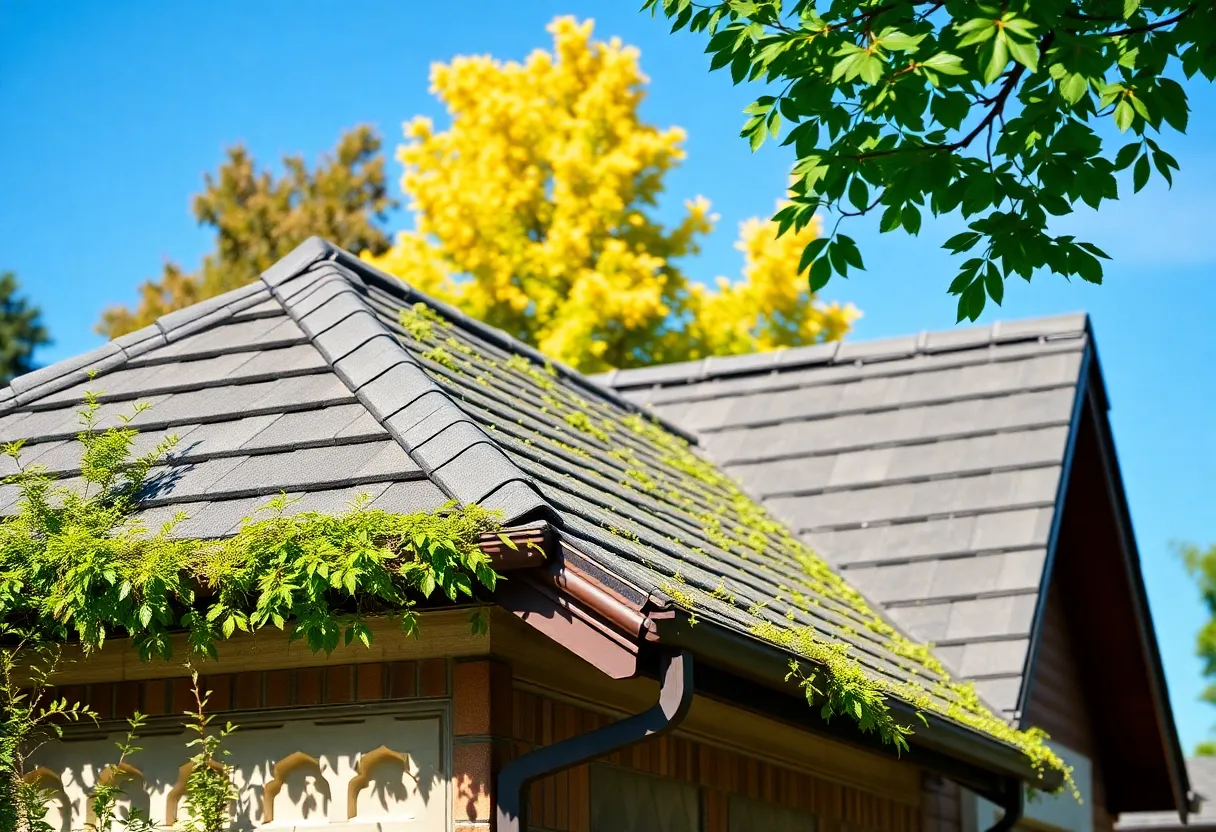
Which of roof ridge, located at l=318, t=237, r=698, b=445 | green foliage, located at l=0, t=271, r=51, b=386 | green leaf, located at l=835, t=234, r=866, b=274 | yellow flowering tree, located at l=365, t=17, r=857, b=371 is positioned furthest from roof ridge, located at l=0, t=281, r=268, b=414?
green foliage, located at l=0, t=271, r=51, b=386

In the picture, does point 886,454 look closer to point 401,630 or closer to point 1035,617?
point 1035,617

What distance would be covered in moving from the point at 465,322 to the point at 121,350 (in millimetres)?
2229

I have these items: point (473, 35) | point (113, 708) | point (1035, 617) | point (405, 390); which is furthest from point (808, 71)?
point (473, 35)

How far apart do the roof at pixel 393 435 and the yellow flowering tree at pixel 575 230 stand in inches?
612

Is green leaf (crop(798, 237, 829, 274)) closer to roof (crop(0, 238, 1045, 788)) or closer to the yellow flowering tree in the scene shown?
roof (crop(0, 238, 1045, 788))

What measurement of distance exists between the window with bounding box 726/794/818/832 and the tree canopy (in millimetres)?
24987

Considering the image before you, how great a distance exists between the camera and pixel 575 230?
25.0 metres

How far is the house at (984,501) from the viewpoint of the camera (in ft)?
33.0

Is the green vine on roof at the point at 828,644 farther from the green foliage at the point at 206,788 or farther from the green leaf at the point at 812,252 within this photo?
the green foliage at the point at 206,788

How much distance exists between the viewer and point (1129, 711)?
43.1 feet

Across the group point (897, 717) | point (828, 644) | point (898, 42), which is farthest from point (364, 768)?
point (898, 42)

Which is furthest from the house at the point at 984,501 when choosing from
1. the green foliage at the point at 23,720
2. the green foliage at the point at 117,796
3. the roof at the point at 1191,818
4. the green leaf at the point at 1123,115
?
the roof at the point at 1191,818

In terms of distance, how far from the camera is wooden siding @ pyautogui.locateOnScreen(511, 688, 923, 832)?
5.49 metres

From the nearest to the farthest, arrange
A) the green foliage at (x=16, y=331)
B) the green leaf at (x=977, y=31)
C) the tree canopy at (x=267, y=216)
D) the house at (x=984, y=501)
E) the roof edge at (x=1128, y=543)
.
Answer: the green leaf at (x=977, y=31)
the house at (x=984, y=501)
the roof edge at (x=1128, y=543)
the tree canopy at (x=267, y=216)
the green foliage at (x=16, y=331)
